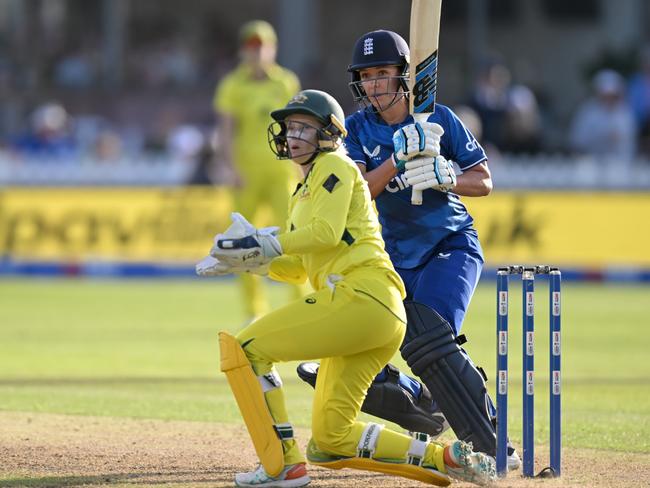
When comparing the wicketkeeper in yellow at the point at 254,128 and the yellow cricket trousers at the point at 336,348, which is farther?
the wicketkeeper in yellow at the point at 254,128

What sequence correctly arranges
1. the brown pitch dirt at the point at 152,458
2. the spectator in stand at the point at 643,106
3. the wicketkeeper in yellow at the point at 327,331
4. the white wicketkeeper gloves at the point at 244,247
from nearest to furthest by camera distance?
1. the white wicketkeeper gloves at the point at 244,247
2. the wicketkeeper in yellow at the point at 327,331
3. the brown pitch dirt at the point at 152,458
4. the spectator in stand at the point at 643,106

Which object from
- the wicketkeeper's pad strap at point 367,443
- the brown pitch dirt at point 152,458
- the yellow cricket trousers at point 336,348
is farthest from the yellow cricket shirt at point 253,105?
the wicketkeeper's pad strap at point 367,443

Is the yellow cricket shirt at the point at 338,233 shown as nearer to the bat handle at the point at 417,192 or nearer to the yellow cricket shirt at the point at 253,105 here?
the bat handle at the point at 417,192

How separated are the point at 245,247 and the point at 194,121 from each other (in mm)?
18489

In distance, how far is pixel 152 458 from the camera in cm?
667

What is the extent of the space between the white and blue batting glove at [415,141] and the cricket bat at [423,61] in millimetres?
178

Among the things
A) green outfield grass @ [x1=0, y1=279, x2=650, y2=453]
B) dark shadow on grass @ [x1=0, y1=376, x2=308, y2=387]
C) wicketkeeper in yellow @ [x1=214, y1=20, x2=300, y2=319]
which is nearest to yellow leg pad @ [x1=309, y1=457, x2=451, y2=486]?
green outfield grass @ [x1=0, y1=279, x2=650, y2=453]

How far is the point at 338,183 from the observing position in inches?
224

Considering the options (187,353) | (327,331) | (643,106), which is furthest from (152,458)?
(643,106)

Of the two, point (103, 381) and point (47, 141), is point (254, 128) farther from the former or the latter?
point (47, 141)

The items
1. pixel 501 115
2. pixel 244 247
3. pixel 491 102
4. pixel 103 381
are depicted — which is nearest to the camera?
pixel 244 247

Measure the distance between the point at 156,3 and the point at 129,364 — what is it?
60.0 feet

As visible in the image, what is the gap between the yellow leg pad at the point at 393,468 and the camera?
5.77 m

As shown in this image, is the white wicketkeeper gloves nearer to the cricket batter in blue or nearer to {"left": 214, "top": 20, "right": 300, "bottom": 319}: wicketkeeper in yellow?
the cricket batter in blue
